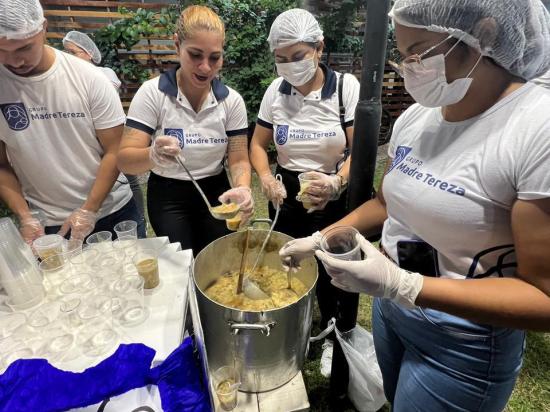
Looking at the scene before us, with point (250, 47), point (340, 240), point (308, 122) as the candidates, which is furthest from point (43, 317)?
point (250, 47)

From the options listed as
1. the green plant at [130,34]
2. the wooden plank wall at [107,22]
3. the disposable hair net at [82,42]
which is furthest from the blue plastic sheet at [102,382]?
the wooden plank wall at [107,22]

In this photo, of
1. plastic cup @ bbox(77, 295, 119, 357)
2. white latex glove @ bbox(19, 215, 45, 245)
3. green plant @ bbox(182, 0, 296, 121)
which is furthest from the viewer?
green plant @ bbox(182, 0, 296, 121)

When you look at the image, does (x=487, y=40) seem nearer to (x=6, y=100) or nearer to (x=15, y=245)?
(x=15, y=245)

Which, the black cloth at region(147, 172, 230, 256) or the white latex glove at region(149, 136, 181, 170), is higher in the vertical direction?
the white latex glove at region(149, 136, 181, 170)

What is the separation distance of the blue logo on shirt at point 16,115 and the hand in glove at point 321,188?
5.06 ft

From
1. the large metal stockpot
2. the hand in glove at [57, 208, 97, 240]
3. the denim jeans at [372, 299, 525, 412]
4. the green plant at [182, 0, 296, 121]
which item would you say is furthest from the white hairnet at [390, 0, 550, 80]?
the green plant at [182, 0, 296, 121]

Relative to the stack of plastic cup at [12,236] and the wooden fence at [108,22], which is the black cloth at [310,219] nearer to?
the stack of plastic cup at [12,236]

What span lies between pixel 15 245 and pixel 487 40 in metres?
1.80

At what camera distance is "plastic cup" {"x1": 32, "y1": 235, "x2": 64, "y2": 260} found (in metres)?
1.56

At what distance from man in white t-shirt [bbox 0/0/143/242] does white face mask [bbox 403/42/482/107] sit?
1.62 meters

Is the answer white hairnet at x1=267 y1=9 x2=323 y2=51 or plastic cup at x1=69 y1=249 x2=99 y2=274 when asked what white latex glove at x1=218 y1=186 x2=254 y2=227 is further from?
white hairnet at x1=267 y1=9 x2=323 y2=51

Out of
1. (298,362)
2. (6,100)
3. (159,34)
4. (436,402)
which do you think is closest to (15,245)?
(6,100)

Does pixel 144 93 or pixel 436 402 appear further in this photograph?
pixel 144 93

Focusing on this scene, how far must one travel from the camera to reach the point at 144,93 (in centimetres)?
197
